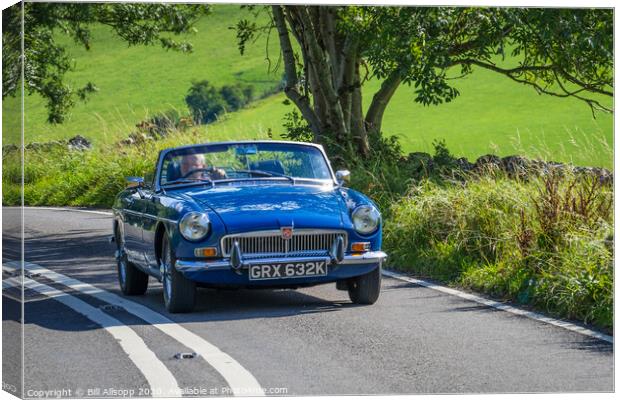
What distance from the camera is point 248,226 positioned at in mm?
9008

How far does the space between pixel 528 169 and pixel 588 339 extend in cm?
440

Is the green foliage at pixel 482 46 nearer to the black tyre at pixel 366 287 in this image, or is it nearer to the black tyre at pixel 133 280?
the black tyre at pixel 366 287

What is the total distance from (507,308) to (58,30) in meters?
3.76

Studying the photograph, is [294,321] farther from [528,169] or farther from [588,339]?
[528,169]

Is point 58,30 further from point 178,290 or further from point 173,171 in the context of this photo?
point 178,290

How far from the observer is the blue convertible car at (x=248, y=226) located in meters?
9.01

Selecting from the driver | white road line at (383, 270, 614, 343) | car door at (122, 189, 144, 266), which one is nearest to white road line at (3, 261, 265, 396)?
car door at (122, 189, 144, 266)

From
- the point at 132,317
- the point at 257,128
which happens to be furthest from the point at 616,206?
the point at 257,128

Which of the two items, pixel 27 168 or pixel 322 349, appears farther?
pixel 27 168

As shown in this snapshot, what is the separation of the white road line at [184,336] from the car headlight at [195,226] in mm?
595

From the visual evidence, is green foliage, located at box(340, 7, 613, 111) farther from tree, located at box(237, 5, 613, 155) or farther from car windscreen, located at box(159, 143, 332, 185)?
car windscreen, located at box(159, 143, 332, 185)

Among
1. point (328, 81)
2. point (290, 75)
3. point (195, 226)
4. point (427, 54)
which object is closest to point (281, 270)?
point (195, 226)

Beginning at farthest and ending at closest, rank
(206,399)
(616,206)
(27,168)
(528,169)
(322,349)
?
(528,169)
(27,168)
(616,206)
(322,349)
(206,399)

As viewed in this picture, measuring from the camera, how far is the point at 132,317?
901 cm
